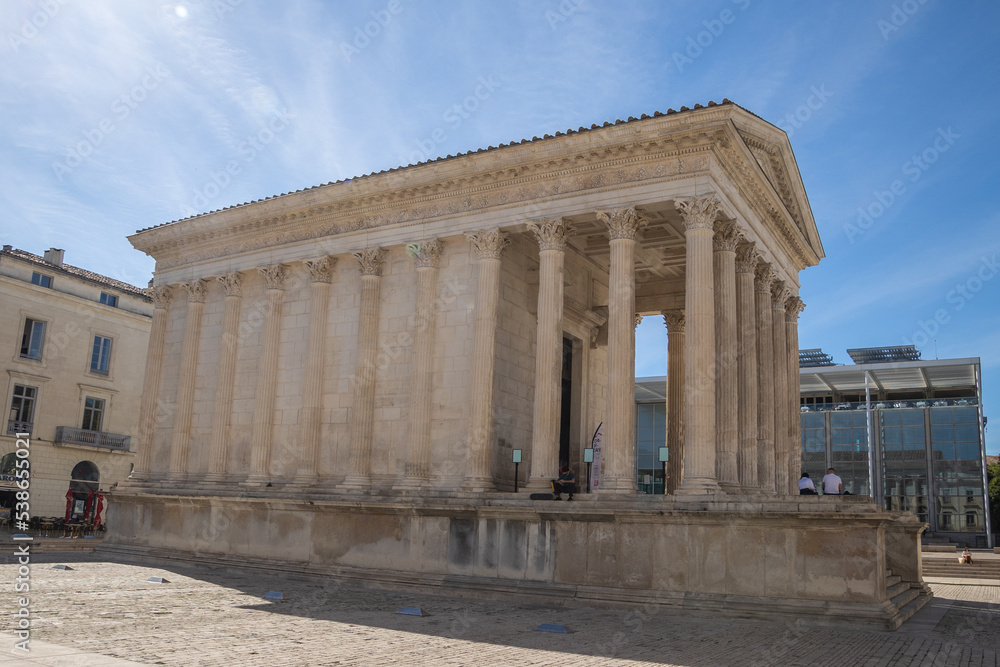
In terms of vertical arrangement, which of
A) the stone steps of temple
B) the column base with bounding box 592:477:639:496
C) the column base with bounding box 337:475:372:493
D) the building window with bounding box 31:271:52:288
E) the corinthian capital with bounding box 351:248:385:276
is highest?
the building window with bounding box 31:271:52:288

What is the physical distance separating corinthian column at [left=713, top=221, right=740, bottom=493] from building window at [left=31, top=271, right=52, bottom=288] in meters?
38.1

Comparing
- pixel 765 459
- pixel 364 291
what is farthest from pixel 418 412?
pixel 765 459

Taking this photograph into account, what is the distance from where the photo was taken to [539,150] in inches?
882

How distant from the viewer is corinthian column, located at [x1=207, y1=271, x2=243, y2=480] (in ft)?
89.2

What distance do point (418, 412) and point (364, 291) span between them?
4526 millimetres

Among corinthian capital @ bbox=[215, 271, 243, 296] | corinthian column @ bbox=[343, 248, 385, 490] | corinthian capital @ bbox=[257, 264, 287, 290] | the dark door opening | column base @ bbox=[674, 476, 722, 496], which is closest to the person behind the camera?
column base @ bbox=[674, 476, 722, 496]

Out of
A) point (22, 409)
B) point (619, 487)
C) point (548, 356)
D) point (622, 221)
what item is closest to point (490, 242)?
point (548, 356)

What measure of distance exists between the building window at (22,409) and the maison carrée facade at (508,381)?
18.1m

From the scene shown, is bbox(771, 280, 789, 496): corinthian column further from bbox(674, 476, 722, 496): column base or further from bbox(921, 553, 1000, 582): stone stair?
bbox(921, 553, 1000, 582): stone stair

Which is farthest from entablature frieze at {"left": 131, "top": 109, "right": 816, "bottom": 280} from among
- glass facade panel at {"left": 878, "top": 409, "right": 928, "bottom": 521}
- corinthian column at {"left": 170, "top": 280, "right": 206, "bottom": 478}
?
glass facade panel at {"left": 878, "top": 409, "right": 928, "bottom": 521}

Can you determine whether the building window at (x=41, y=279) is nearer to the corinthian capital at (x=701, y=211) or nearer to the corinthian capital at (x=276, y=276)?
the corinthian capital at (x=276, y=276)

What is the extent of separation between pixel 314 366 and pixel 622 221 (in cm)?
1072

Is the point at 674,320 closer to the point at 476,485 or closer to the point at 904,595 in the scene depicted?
the point at 476,485

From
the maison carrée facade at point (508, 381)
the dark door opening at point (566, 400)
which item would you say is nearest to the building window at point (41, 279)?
the maison carrée facade at point (508, 381)
